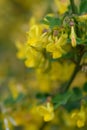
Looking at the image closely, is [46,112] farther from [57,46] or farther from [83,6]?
[83,6]

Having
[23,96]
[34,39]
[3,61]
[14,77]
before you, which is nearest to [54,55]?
[34,39]

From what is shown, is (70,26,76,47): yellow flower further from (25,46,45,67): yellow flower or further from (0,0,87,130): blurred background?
(0,0,87,130): blurred background

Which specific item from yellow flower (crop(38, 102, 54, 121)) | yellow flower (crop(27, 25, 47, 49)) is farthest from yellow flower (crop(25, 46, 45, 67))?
yellow flower (crop(38, 102, 54, 121))

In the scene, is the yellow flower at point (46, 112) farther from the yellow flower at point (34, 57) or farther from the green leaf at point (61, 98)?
the yellow flower at point (34, 57)

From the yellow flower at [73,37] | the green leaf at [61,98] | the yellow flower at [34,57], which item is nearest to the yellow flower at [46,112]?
the green leaf at [61,98]

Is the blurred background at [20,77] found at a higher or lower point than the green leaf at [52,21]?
lower

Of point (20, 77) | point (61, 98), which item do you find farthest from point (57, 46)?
point (20, 77)

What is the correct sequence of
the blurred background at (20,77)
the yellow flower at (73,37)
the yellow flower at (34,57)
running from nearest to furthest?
the yellow flower at (73,37)
the yellow flower at (34,57)
the blurred background at (20,77)

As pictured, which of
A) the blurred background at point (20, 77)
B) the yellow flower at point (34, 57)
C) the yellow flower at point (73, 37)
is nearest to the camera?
the yellow flower at point (73, 37)

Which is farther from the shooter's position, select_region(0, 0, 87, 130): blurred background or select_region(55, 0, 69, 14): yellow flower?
select_region(0, 0, 87, 130): blurred background
